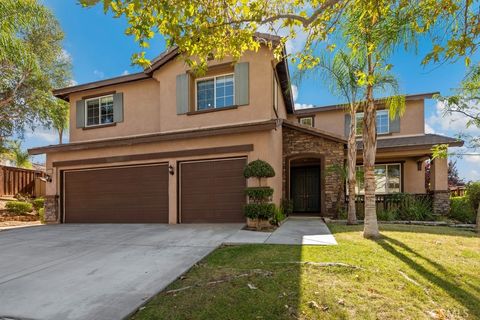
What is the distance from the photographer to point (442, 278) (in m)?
4.53

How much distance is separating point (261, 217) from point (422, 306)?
18.0ft

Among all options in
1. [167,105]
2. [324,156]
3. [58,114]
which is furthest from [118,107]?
[324,156]

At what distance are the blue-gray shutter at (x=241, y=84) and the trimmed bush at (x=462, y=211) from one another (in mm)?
10269

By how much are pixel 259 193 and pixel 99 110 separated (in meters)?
9.82

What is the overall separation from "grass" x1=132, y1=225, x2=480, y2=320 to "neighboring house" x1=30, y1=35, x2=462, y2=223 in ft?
14.8

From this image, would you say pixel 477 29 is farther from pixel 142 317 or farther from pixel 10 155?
pixel 10 155

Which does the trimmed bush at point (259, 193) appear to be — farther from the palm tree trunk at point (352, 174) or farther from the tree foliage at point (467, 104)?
the tree foliage at point (467, 104)

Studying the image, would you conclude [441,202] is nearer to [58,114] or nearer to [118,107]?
[118,107]

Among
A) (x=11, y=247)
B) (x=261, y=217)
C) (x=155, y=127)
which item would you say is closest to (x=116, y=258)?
(x=11, y=247)

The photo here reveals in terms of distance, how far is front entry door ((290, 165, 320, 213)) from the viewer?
14.4 meters

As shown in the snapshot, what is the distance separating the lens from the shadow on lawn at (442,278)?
3789 millimetres

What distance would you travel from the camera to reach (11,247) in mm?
7551

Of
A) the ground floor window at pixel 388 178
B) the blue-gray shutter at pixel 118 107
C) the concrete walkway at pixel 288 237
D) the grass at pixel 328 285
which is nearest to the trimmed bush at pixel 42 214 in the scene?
the blue-gray shutter at pixel 118 107

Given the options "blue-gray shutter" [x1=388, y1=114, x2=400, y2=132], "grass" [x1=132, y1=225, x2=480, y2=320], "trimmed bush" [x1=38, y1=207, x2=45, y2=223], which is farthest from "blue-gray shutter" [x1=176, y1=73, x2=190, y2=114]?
"blue-gray shutter" [x1=388, y1=114, x2=400, y2=132]
